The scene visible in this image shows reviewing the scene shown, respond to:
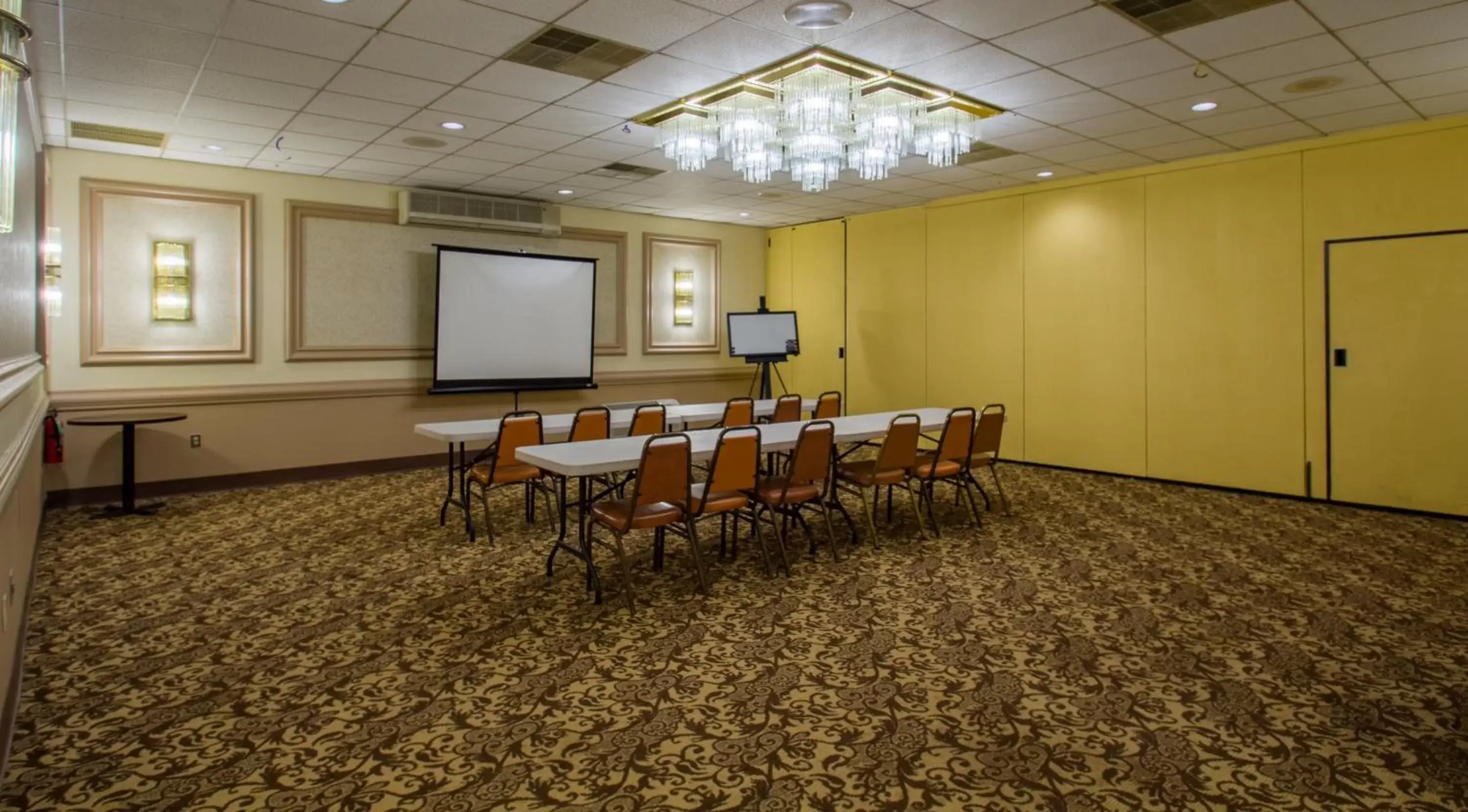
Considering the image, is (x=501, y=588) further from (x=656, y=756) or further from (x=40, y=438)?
(x=40, y=438)

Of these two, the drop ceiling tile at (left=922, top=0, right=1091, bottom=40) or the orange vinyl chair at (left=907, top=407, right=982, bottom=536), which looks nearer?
the drop ceiling tile at (left=922, top=0, right=1091, bottom=40)

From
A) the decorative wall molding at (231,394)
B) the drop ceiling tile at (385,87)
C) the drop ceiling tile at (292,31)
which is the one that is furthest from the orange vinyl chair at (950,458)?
the decorative wall molding at (231,394)

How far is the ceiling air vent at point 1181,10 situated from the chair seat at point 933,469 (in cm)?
298

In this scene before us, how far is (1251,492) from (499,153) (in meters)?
7.36

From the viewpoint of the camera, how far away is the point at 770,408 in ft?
26.0

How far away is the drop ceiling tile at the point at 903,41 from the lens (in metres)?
4.29

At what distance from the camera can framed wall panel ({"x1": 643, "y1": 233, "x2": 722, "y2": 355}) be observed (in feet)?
35.1

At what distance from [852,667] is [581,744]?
4.02 feet

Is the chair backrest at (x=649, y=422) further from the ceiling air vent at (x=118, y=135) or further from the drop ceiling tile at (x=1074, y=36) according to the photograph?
the ceiling air vent at (x=118, y=135)

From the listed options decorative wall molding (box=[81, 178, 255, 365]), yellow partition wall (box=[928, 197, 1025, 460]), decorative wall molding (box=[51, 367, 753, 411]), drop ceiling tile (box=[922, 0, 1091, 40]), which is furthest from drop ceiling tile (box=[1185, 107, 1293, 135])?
decorative wall molding (box=[81, 178, 255, 365])

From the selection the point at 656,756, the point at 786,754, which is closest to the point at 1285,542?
the point at 786,754

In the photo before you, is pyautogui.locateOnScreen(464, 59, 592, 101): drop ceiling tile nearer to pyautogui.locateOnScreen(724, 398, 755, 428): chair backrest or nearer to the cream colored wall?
pyautogui.locateOnScreen(724, 398, 755, 428): chair backrest

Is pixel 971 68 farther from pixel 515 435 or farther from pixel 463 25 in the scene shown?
pixel 515 435

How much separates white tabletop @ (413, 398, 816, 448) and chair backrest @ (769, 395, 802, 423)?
0.19 meters
